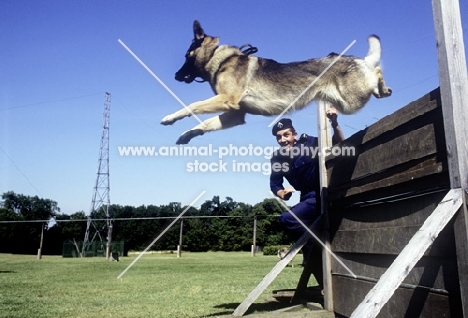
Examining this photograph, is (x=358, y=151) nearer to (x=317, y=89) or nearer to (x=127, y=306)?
(x=317, y=89)

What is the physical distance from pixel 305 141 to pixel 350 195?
1262 mm

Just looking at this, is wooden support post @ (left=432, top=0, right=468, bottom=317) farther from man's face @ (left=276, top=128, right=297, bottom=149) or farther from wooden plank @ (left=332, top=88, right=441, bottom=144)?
man's face @ (left=276, top=128, right=297, bottom=149)

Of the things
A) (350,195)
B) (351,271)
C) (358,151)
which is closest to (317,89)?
(358,151)

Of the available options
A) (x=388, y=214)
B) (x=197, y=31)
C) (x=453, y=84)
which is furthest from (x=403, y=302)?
(x=197, y=31)

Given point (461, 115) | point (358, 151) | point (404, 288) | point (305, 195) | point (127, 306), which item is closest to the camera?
point (461, 115)

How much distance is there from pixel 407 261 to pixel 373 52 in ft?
8.73

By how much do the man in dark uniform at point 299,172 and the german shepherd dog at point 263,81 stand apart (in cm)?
70

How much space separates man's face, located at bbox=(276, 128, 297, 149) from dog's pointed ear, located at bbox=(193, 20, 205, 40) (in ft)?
5.86

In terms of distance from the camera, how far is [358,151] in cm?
361

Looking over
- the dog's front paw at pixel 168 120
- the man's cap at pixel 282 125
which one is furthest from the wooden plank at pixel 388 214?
the dog's front paw at pixel 168 120

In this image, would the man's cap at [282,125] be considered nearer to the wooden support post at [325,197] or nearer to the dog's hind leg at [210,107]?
the wooden support post at [325,197]

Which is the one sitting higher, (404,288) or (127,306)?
(404,288)

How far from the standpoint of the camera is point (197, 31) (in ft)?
10.4

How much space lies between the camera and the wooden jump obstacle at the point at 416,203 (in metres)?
2.25
